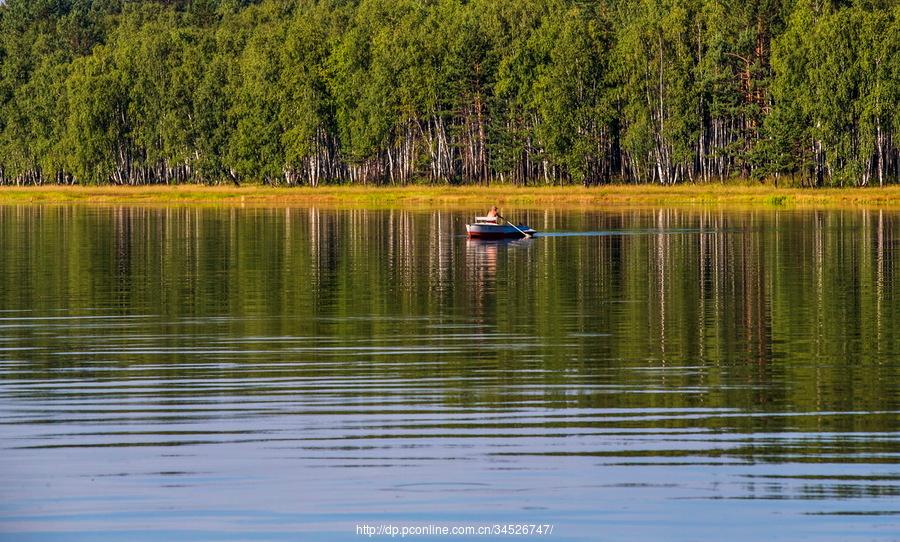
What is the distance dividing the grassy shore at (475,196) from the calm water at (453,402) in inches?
2458

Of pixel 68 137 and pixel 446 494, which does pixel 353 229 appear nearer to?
pixel 446 494

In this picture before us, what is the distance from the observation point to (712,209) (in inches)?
3856

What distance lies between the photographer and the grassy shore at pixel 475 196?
106 m

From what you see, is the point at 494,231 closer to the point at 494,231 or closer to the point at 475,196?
the point at 494,231

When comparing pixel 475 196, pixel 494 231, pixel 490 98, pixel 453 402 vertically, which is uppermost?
pixel 490 98

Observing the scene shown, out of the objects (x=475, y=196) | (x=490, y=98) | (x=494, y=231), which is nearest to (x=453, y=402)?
(x=494, y=231)

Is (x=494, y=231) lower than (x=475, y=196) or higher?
lower

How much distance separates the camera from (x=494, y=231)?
67062 mm

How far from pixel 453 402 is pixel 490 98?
112m

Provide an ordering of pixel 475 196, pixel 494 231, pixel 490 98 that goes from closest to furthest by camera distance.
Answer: pixel 494 231, pixel 475 196, pixel 490 98

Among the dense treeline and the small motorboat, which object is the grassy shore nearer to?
the dense treeline

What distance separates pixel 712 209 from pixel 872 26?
2073 centimetres

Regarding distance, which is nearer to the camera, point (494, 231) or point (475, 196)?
point (494, 231)

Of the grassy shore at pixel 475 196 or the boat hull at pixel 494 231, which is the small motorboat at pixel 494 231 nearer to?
the boat hull at pixel 494 231
